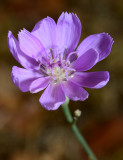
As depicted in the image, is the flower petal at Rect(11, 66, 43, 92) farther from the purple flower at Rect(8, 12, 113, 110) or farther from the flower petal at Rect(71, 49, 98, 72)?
the flower petal at Rect(71, 49, 98, 72)

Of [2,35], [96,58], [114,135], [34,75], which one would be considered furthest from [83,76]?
[2,35]

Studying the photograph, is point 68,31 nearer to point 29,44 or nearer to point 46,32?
point 46,32

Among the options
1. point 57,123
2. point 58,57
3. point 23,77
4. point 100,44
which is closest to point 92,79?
point 100,44

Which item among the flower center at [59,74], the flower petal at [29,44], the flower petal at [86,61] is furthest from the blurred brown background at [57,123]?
the flower petal at [29,44]

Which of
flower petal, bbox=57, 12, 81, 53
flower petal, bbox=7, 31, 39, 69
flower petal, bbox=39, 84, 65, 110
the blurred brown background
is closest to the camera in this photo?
flower petal, bbox=39, 84, 65, 110

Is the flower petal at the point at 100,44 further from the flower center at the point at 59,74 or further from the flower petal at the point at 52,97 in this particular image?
the flower petal at the point at 52,97

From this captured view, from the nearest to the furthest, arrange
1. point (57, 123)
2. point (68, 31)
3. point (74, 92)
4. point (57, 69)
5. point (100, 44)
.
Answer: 1. point (74, 92)
2. point (100, 44)
3. point (68, 31)
4. point (57, 69)
5. point (57, 123)

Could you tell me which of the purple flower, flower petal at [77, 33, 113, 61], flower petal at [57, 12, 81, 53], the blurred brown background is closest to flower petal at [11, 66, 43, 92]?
the purple flower
